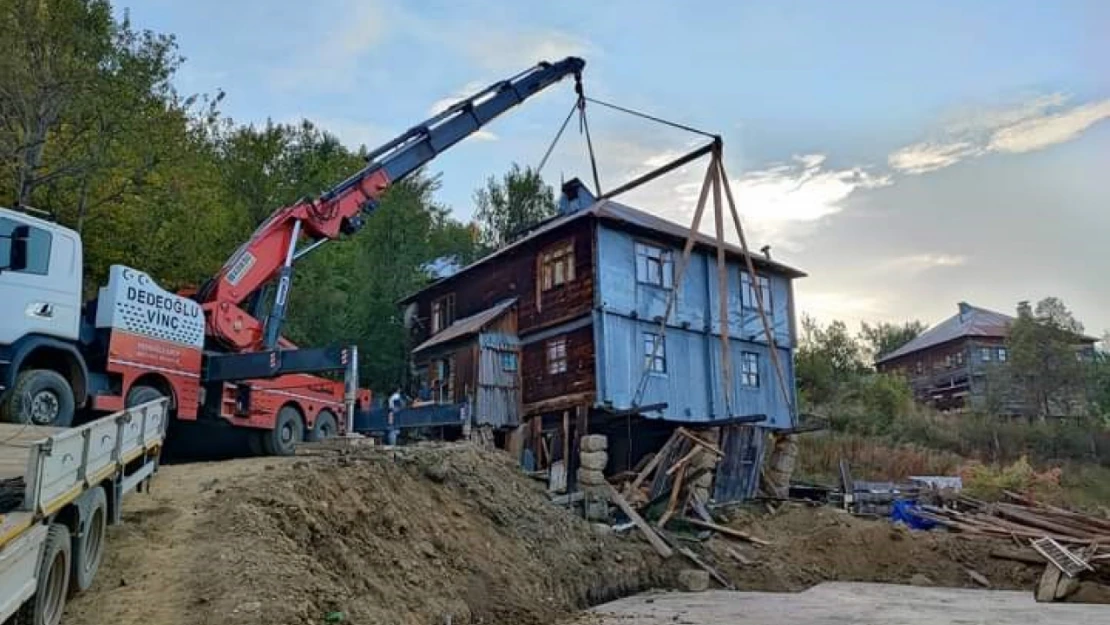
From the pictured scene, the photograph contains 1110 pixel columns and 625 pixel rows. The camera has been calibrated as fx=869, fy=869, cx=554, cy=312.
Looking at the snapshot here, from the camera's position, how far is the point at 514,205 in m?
43.4

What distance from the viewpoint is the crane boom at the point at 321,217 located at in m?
16.7

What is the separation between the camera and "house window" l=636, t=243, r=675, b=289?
25141 millimetres

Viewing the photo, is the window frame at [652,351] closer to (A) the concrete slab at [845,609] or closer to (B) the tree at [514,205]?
(A) the concrete slab at [845,609]

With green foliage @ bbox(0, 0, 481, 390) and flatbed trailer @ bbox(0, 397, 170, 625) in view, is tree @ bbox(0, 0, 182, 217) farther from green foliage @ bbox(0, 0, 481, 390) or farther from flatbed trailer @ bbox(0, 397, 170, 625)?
flatbed trailer @ bbox(0, 397, 170, 625)

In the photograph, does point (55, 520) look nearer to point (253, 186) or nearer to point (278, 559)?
point (278, 559)

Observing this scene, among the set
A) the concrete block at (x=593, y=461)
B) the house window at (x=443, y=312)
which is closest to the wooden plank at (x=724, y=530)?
the concrete block at (x=593, y=461)

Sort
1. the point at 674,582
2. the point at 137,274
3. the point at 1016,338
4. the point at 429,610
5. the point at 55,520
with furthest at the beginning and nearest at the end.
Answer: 1. the point at 1016,338
2. the point at 674,582
3. the point at 137,274
4. the point at 429,610
5. the point at 55,520

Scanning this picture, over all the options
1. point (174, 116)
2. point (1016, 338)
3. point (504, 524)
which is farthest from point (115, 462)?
point (1016, 338)

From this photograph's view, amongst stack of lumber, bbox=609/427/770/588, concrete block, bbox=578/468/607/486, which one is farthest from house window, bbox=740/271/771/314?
concrete block, bbox=578/468/607/486

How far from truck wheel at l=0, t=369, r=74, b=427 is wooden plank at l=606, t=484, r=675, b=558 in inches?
497

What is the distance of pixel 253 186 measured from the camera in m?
34.5

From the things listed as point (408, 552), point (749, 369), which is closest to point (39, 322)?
point (408, 552)

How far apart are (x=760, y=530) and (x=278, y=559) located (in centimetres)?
1760

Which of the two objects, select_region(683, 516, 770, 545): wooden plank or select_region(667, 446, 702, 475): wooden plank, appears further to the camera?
select_region(667, 446, 702, 475): wooden plank
